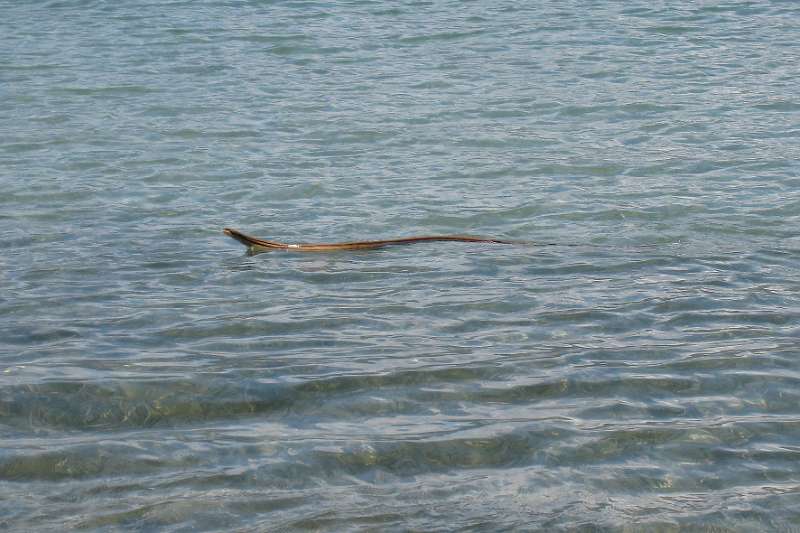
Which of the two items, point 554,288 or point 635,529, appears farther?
point 554,288

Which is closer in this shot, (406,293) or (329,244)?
(406,293)

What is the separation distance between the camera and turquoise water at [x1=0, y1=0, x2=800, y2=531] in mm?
3980

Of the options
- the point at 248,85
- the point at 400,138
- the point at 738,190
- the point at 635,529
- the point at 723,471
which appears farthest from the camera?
the point at 248,85

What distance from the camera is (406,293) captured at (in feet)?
20.5

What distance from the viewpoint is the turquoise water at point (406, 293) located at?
398cm

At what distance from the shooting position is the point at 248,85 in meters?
12.6

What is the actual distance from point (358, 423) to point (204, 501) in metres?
0.83

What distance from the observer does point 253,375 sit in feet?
16.3

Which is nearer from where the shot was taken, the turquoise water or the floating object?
the turquoise water

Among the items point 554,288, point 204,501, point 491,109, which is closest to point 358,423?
point 204,501

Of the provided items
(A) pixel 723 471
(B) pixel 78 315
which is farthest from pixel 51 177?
(A) pixel 723 471

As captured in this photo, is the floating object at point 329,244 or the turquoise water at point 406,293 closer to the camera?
the turquoise water at point 406,293

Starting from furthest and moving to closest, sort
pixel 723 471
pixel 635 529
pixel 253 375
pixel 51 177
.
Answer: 1. pixel 51 177
2. pixel 253 375
3. pixel 723 471
4. pixel 635 529

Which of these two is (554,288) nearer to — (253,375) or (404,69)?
(253,375)
